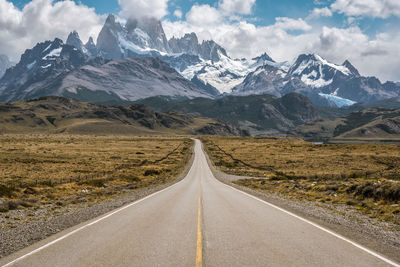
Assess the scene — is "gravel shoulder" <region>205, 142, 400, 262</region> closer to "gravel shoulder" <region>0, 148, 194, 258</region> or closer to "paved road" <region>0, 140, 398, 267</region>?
"paved road" <region>0, 140, 398, 267</region>

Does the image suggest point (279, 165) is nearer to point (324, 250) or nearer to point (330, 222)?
point (330, 222)

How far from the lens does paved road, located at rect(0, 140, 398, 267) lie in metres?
8.56

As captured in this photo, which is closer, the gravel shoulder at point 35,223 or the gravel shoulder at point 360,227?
the gravel shoulder at point 360,227

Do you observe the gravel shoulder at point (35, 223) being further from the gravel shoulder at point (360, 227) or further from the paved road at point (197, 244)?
the gravel shoulder at point (360, 227)

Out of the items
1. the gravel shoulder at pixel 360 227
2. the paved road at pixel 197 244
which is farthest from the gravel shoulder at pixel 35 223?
the gravel shoulder at pixel 360 227

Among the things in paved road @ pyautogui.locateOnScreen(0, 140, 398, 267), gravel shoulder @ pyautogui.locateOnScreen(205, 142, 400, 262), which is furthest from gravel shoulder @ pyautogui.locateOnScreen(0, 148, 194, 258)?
gravel shoulder @ pyautogui.locateOnScreen(205, 142, 400, 262)

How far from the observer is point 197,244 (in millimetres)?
10062

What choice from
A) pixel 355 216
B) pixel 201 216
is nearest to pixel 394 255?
pixel 355 216

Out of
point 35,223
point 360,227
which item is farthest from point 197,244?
point 35,223

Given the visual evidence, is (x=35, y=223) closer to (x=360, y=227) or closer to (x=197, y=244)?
(x=197, y=244)

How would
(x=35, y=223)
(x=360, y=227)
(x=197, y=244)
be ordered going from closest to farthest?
(x=197, y=244), (x=360, y=227), (x=35, y=223)

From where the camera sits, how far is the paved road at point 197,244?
8.56 metres

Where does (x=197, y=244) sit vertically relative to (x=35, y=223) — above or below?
above

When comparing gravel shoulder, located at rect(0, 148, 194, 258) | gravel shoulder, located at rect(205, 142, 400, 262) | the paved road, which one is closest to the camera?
the paved road
